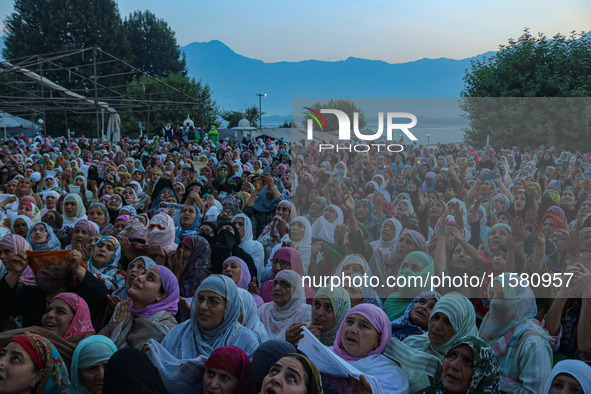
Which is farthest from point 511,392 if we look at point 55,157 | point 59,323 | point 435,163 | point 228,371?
point 55,157

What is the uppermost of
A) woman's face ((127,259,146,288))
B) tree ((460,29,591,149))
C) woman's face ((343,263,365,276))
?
tree ((460,29,591,149))

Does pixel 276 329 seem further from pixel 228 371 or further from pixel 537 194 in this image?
pixel 537 194

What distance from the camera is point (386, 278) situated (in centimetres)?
381

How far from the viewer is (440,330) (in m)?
2.44

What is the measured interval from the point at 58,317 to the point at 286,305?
118 centimetres

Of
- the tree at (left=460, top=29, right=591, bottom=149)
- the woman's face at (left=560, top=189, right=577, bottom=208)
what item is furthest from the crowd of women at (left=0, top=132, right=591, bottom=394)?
the tree at (left=460, top=29, right=591, bottom=149)

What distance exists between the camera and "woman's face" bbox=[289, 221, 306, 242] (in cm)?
464

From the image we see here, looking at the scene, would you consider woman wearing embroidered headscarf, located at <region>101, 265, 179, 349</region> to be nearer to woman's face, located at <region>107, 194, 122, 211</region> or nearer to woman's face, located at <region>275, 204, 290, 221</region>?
woman's face, located at <region>275, 204, 290, 221</region>

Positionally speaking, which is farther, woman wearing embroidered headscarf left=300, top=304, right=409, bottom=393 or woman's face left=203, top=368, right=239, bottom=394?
woman wearing embroidered headscarf left=300, top=304, right=409, bottom=393

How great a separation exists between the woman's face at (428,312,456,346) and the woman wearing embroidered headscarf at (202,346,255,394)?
2.71ft

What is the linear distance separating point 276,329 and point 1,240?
1849 mm

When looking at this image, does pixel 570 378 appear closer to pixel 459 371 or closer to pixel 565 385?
pixel 565 385

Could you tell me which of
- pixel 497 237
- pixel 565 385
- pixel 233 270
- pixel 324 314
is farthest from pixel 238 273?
pixel 565 385

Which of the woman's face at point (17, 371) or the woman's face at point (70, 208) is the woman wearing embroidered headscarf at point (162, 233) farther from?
the woman's face at point (17, 371)
